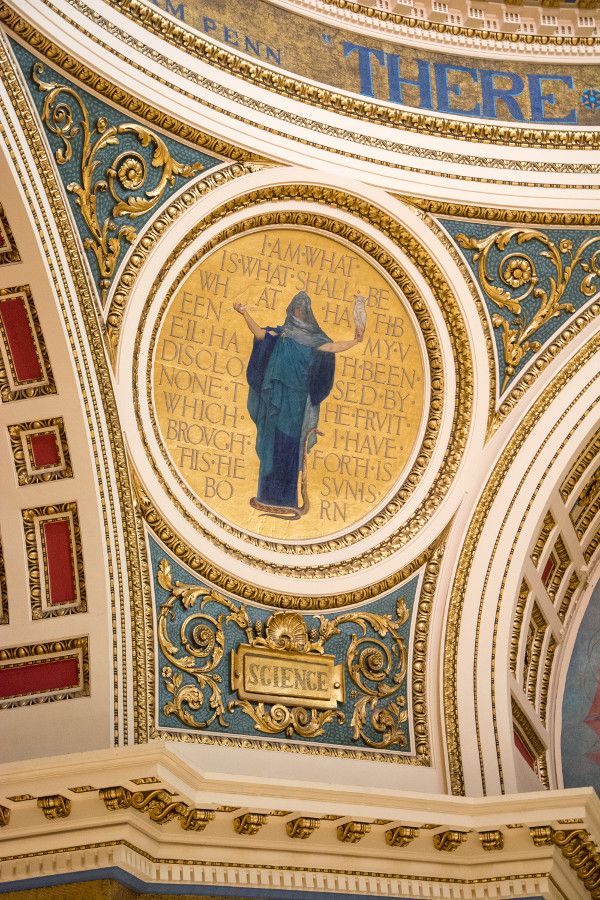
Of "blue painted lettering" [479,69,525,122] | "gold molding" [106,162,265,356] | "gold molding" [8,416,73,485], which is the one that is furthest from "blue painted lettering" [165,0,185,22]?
"gold molding" [8,416,73,485]

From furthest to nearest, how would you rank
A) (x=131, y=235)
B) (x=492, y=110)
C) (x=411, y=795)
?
(x=492, y=110)
(x=131, y=235)
(x=411, y=795)

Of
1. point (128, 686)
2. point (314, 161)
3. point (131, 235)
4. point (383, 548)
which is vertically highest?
point (314, 161)

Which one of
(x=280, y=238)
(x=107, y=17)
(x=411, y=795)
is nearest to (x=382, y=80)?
(x=280, y=238)

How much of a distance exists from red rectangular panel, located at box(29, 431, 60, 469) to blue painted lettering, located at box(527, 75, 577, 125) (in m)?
4.76

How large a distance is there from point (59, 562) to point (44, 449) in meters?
0.78

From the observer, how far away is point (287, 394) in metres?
11.6

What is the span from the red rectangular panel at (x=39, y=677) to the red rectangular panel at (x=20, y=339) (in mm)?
1936

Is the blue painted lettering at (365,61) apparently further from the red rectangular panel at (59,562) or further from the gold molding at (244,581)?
the red rectangular panel at (59,562)

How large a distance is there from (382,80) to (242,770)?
17.8 ft

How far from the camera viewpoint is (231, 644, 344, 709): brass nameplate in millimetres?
10750

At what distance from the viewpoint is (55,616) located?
1045 cm

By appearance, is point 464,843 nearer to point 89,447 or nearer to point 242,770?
point 242,770

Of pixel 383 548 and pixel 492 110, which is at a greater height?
pixel 492 110

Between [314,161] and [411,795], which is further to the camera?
[314,161]
